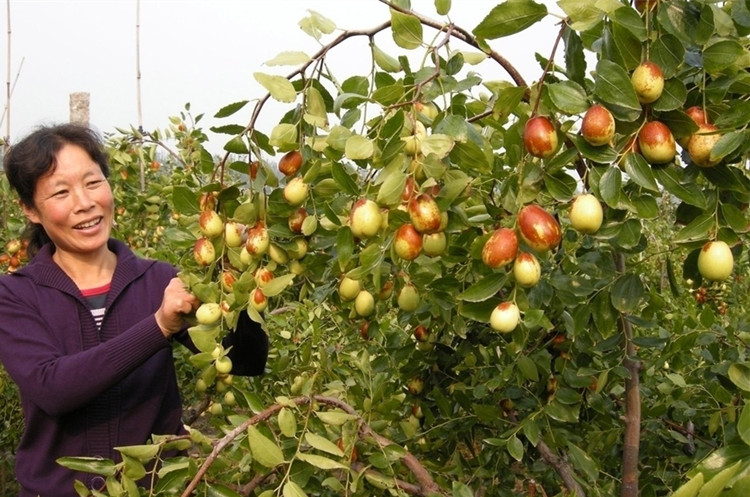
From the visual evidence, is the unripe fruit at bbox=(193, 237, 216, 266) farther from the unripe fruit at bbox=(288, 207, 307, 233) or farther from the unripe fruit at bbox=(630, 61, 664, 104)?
the unripe fruit at bbox=(630, 61, 664, 104)

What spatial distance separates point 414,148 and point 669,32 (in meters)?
0.33

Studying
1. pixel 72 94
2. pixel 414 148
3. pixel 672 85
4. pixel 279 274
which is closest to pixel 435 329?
pixel 279 274

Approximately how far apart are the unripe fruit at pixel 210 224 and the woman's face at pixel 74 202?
0.88 m

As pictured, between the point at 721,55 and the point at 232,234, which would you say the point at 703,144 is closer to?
the point at 721,55

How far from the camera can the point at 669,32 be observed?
855 mm

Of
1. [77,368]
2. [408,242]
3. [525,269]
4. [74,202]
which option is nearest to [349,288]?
[408,242]

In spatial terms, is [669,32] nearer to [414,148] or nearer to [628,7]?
[628,7]

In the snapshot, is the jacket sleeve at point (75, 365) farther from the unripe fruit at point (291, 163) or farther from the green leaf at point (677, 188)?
the green leaf at point (677, 188)

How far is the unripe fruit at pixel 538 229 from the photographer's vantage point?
0.90 metres

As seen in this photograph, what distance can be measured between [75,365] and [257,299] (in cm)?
75

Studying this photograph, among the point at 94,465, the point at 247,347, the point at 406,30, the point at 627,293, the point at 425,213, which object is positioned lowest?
the point at 247,347

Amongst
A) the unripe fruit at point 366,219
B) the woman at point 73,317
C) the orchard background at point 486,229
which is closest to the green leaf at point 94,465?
the orchard background at point 486,229

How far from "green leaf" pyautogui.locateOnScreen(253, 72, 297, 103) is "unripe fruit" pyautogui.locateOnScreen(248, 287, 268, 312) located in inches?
12.0

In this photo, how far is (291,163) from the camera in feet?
3.68
